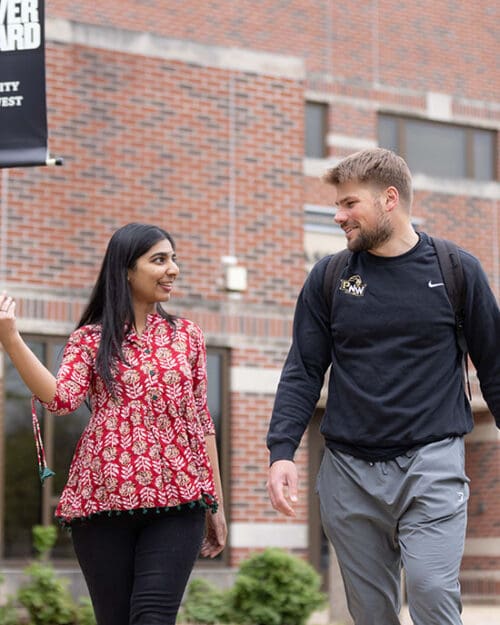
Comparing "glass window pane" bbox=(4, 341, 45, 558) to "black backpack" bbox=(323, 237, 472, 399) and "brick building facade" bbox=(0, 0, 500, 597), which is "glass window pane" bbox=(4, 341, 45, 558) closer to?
"brick building facade" bbox=(0, 0, 500, 597)

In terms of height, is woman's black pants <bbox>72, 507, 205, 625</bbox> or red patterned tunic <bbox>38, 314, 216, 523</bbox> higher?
red patterned tunic <bbox>38, 314, 216, 523</bbox>

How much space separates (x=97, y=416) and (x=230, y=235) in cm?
967

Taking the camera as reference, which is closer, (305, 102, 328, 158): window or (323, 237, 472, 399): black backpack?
(323, 237, 472, 399): black backpack

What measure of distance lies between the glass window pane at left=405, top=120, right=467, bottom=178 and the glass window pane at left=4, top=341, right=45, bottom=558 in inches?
319

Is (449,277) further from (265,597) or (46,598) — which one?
(265,597)

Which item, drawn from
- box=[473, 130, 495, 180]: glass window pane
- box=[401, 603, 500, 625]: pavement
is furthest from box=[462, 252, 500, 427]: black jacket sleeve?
box=[473, 130, 495, 180]: glass window pane

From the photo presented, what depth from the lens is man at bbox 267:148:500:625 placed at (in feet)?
15.3

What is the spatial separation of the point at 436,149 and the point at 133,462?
615 inches

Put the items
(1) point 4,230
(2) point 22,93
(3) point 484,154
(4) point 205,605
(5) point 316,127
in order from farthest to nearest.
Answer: (3) point 484,154 < (5) point 316,127 < (1) point 4,230 < (4) point 205,605 < (2) point 22,93

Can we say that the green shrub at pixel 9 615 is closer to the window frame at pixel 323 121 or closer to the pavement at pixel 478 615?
the pavement at pixel 478 615

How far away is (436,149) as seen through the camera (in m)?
20.0

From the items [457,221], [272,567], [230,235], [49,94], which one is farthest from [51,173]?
[457,221]

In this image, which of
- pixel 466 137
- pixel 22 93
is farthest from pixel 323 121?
pixel 22 93

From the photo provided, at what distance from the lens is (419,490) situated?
4.65 m
